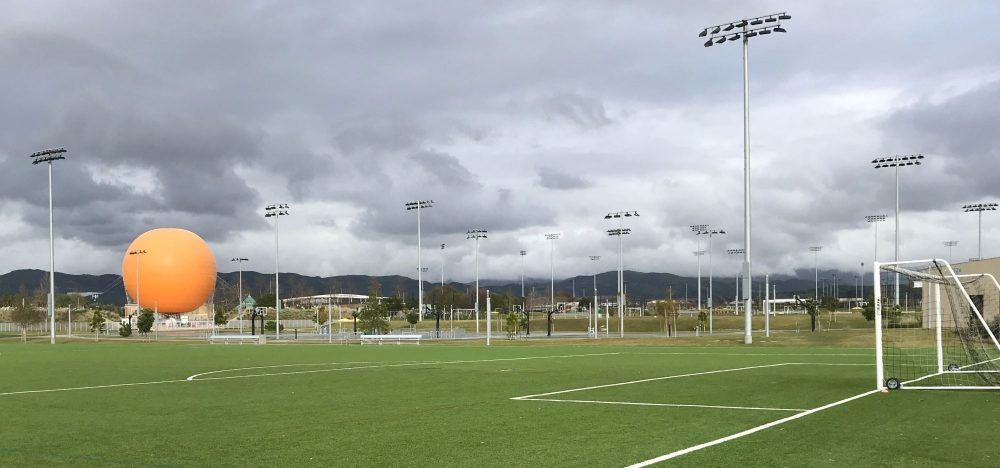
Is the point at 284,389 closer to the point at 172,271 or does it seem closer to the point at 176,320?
the point at 172,271

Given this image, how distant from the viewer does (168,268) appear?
99.2 m

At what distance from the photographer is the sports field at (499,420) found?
10.0 meters

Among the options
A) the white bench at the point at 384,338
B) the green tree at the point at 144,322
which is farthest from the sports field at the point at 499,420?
the green tree at the point at 144,322

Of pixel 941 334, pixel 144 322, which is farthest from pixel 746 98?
pixel 144 322

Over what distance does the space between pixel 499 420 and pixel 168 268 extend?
3672 inches

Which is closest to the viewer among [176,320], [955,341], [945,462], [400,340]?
[945,462]

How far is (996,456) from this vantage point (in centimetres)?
956

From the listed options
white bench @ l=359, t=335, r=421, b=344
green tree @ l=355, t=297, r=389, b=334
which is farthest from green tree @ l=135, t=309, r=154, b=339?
white bench @ l=359, t=335, r=421, b=344

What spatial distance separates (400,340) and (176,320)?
63882 mm

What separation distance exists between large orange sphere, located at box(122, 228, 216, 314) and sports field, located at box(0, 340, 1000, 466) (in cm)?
7992

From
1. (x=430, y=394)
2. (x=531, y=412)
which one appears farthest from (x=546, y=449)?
(x=430, y=394)

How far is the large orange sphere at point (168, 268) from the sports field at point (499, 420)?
262ft

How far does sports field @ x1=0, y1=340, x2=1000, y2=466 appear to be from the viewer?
1002 centimetres

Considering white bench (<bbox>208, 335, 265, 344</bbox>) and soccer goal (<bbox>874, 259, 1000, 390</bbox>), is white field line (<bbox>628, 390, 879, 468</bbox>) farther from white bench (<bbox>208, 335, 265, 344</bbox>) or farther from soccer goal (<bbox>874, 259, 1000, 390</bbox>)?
white bench (<bbox>208, 335, 265, 344</bbox>)
